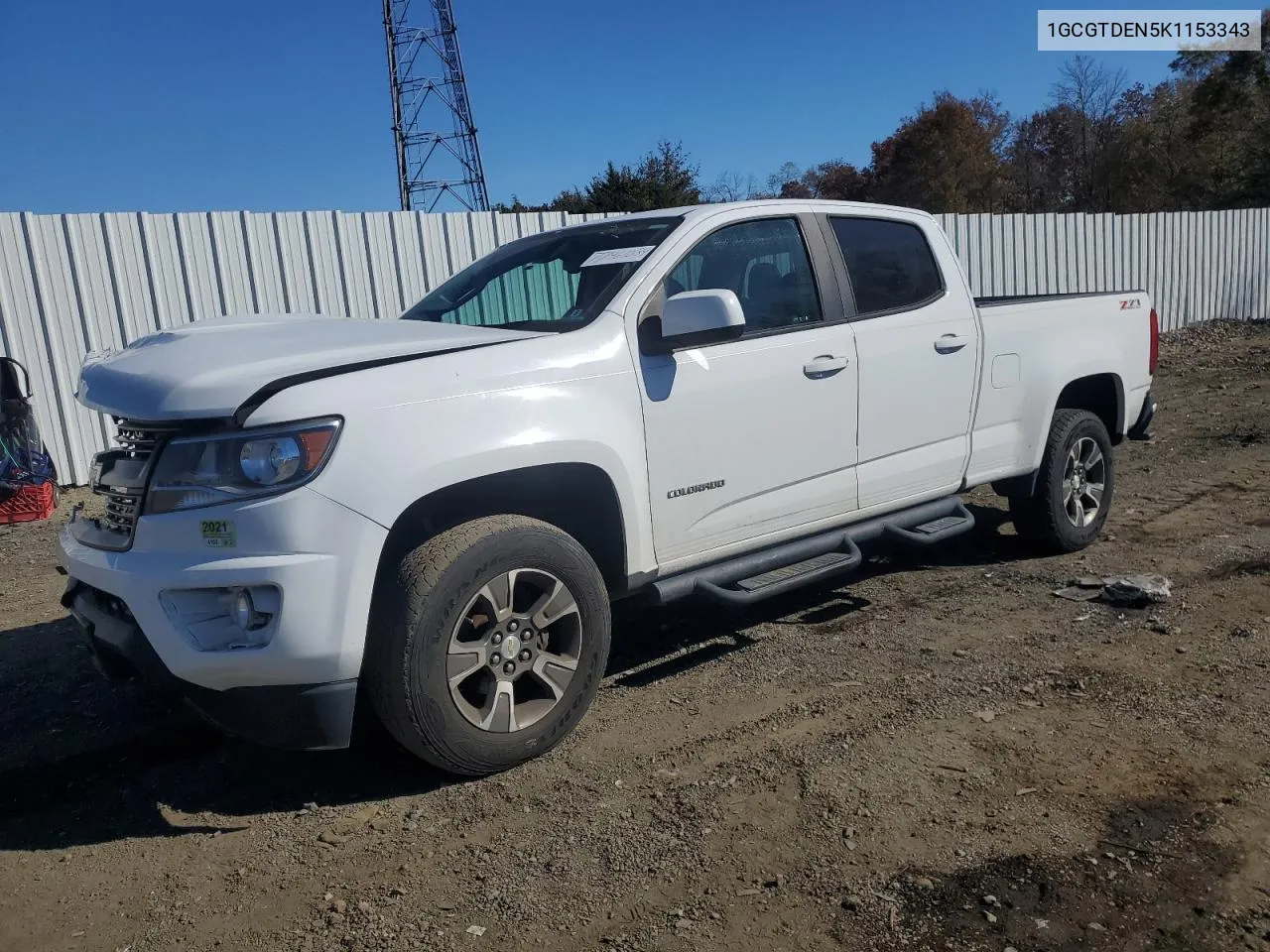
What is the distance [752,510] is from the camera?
3.99m

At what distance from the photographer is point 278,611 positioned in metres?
2.79

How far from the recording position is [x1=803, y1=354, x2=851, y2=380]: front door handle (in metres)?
4.11

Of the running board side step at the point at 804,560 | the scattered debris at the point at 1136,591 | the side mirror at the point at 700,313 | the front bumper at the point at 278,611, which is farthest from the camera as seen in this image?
the scattered debris at the point at 1136,591

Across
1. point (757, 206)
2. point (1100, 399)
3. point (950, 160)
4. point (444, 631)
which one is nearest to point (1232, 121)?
point (950, 160)

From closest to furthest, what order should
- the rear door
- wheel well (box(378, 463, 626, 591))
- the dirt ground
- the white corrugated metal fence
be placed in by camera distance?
the dirt ground, wheel well (box(378, 463, 626, 591)), the rear door, the white corrugated metal fence

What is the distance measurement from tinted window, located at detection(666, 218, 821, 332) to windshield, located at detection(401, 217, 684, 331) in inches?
8.4

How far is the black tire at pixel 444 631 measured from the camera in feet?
9.75

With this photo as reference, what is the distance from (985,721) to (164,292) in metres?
8.05

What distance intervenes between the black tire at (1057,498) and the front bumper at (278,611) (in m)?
3.97

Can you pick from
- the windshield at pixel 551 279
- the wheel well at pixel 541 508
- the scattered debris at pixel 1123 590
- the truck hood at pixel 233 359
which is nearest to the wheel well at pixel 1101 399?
the scattered debris at pixel 1123 590

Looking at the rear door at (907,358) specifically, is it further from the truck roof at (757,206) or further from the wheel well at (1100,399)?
the wheel well at (1100,399)

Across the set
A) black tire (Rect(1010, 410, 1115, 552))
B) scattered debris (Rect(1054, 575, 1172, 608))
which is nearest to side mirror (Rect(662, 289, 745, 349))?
scattered debris (Rect(1054, 575, 1172, 608))

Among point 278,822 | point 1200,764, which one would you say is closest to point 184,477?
point 278,822

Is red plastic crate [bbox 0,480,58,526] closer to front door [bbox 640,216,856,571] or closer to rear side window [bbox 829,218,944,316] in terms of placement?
front door [bbox 640,216,856,571]
